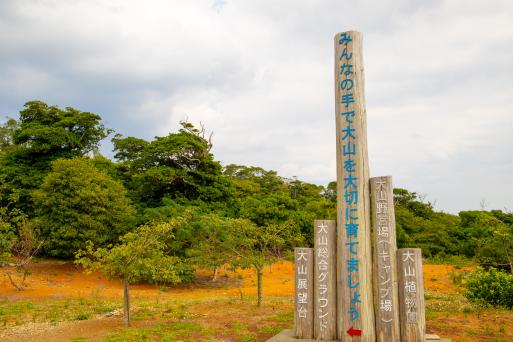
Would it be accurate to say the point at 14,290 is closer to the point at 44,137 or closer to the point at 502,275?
the point at 44,137

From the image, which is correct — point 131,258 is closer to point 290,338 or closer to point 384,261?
point 290,338

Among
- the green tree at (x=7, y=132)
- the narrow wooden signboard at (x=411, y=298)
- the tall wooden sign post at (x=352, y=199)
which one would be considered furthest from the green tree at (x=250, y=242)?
the green tree at (x=7, y=132)

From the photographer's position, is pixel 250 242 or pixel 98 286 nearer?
pixel 250 242

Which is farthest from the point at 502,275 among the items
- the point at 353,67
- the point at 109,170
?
the point at 109,170

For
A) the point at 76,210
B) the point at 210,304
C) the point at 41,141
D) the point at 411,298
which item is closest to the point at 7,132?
the point at 41,141

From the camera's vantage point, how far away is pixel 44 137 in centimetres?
2741

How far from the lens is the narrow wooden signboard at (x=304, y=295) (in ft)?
23.8

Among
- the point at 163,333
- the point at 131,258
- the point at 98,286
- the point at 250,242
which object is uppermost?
the point at 250,242

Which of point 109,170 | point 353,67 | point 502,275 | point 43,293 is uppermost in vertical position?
point 109,170

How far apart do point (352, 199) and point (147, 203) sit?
21968 millimetres

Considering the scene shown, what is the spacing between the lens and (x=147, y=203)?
27094 millimetres

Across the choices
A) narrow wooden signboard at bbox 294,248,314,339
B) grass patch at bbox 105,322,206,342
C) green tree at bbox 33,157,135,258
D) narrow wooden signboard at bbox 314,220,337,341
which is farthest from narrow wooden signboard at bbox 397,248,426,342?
green tree at bbox 33,157,135,258

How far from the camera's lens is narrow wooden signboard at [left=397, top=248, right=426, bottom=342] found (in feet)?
21.7

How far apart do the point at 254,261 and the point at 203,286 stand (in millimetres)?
10273
